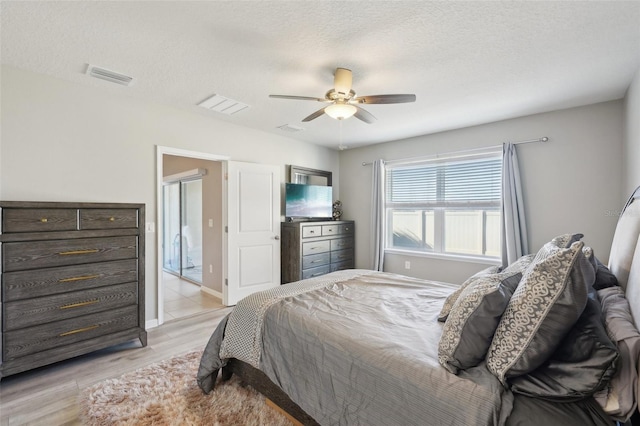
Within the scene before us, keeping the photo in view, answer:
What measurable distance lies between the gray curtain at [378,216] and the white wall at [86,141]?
2.61m

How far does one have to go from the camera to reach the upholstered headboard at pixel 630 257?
1.18 m

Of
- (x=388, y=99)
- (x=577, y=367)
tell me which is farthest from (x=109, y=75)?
(x=577, y=367)

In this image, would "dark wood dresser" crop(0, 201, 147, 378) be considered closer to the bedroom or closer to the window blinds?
the bedroom

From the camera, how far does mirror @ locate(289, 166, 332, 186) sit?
4766 mm

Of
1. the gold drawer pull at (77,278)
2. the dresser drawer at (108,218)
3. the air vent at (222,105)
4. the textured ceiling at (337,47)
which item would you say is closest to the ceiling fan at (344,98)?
the textured ceiling at (337,47)

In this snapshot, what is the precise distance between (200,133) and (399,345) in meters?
3.39

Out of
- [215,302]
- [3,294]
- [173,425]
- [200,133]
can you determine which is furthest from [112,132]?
[173,425]

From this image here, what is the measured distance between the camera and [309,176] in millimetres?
5105

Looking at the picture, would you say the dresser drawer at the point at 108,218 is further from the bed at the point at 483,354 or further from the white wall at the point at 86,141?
the bed at the point at 483,354

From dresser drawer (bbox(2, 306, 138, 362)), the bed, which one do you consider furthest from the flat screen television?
the bed

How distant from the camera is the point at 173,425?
1687mm

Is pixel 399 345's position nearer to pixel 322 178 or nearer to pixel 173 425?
pixel 173 425

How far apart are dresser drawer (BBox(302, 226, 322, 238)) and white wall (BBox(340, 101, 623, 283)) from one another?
1.87 metres

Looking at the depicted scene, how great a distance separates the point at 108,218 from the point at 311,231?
260 centimetres
